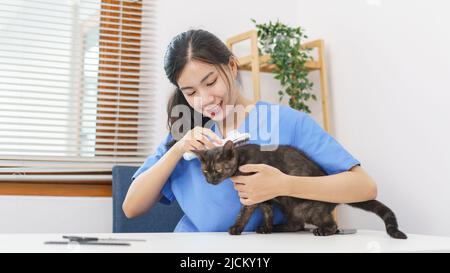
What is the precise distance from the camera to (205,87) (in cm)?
150

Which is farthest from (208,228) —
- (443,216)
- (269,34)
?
(269,34)

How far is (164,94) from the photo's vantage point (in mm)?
2584

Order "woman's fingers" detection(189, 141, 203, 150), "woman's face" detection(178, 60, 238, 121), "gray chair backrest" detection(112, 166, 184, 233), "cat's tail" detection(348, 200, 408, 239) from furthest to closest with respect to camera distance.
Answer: "gray chair backrest" detection(112, 166, 184, 233) < "woman's face" detection(178, 60, 238, 121) < "woman's fingers" detection(189, 141, 203, 150) < "cat's tail" detection(348, 200, 408, 239)

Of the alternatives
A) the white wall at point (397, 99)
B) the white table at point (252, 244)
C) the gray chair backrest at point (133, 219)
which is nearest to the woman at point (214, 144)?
the white table at point (252, 244)

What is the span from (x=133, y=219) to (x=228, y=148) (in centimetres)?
82

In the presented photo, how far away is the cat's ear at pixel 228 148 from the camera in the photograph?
1.29 meters

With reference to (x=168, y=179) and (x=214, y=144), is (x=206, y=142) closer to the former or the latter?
(x=214, y=144)

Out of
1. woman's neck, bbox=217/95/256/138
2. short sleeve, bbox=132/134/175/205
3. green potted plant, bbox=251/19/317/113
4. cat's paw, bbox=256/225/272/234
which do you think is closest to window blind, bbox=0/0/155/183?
green potted plant, bbox=251/19/317/113

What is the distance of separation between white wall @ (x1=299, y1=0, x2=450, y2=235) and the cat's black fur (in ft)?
2.53

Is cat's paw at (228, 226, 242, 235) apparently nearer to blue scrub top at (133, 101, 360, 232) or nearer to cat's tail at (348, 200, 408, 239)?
blue scrub top at (133, 101, 360, 232)

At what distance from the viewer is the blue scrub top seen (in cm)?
145

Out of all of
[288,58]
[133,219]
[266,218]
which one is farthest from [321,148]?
[288,58]

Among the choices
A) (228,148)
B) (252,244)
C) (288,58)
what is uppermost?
(288,58)
